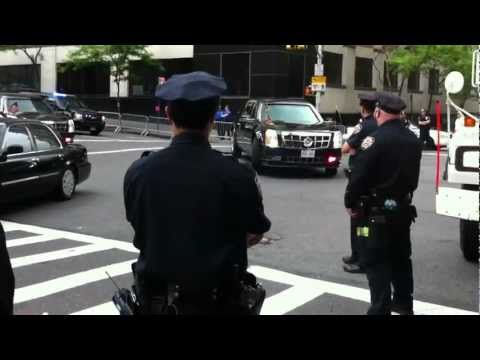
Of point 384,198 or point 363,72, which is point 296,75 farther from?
point 384,198

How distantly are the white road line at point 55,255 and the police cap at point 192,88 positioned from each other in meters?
5.01

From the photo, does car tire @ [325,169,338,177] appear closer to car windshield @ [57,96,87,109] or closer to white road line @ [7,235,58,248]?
white road line @ [7,235,58,248]

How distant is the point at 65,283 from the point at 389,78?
121ft

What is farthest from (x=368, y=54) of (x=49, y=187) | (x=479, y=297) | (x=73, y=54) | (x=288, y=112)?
(x=479, y=297)

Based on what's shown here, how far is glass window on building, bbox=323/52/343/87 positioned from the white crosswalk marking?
30000 mm

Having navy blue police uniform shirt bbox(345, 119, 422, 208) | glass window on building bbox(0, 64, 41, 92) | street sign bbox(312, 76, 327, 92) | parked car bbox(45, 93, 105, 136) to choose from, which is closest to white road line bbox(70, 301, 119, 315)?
navy blue police uniform shirt bbox(345, 119, 422, 208)

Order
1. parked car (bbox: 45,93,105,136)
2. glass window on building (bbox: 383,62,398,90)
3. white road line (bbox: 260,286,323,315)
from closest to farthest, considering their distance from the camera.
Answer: white road line (bbox: 260,286,323,315) < parked car (bbox: 45,93,105,136) < glass window on building (bbox: 383,62,398,90)

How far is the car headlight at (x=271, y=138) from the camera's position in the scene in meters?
15.0

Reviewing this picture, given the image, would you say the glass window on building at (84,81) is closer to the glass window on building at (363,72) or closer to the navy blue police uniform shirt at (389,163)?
the glass window on building at (363,72)

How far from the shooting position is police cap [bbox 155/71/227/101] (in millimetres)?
2736

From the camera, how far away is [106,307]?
224 inches

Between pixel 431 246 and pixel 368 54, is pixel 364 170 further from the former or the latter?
pixel 368 54

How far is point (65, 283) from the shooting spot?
254 inches
